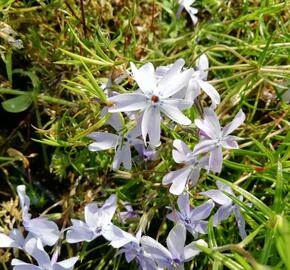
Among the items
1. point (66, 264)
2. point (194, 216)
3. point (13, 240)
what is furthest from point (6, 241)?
point (194, 216)

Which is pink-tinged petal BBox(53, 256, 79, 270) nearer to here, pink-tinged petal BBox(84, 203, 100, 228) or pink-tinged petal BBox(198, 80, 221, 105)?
pink-tinged petal BBox(84, 203, 100, 228)

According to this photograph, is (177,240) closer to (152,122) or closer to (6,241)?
(152,122)

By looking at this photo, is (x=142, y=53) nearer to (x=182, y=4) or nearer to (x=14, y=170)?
(x=182, y=4)

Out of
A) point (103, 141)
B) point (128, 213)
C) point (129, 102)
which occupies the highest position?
point (129, 102)

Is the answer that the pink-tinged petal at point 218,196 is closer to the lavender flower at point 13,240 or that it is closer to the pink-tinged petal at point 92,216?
the pink-tinged petal at point 92,216

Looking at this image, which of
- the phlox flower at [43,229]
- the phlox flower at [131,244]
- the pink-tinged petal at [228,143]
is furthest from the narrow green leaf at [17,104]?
the pink-tinged petal at [228,143]

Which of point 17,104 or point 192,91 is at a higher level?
point 192,91

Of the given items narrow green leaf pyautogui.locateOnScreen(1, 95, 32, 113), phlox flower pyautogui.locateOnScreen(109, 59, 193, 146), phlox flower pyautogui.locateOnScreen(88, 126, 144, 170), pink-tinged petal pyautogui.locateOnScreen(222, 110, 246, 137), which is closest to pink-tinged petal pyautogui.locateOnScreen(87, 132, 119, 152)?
phlox flower pyautogui.locateOnScreen(88, 126, 144, 170)
